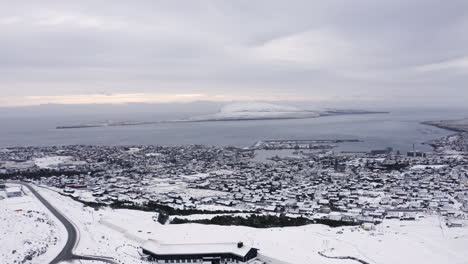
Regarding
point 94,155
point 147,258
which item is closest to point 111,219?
point 147,258

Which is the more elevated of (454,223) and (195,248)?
(195,248)

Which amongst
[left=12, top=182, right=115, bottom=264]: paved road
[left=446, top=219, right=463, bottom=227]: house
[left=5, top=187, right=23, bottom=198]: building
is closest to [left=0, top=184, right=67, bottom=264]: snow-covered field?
[left=12, top=182, right=115, bottom=264]: paved road

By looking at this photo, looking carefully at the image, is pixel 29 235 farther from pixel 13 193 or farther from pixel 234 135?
pixel 234 135

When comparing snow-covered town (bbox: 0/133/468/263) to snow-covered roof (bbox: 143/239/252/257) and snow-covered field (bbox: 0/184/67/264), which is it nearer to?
snow-covered roof (bbox: 143/239/252/257)

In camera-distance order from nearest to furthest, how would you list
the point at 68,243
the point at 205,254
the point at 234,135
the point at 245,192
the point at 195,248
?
the point at 205,254 → the point at 195,248 → the point at 68,243 → the point at 245,192 → the point at 234,135

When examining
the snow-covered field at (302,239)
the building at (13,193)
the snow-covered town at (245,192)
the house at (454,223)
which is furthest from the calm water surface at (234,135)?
the building at (13,193)

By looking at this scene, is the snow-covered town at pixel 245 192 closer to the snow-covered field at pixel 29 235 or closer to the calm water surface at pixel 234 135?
the snow-covered field at pixel 29 235

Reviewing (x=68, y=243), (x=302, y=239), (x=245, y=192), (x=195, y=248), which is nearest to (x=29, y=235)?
(x=68, y=243)
